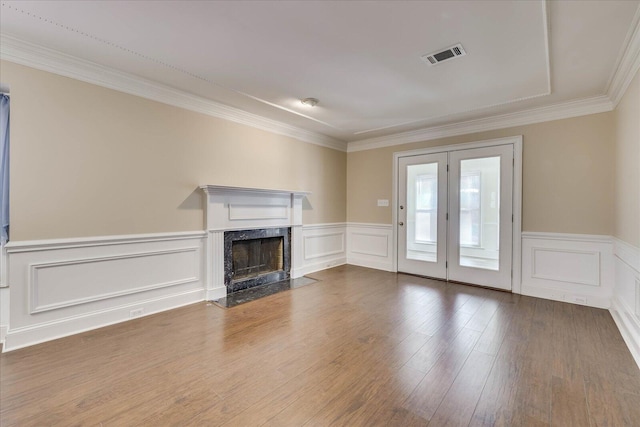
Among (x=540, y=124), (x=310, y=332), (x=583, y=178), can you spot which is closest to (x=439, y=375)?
(x=310, y=332)

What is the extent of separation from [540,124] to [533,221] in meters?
1.38

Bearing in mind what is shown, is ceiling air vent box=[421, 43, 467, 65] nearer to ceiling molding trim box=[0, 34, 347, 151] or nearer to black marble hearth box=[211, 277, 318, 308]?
ceiling molding trim box=[0, 34, 347, 151]

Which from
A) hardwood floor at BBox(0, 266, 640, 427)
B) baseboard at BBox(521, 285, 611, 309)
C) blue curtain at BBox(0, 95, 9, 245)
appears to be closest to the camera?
hardwood floor at BBox(0, 266, 640, 427)

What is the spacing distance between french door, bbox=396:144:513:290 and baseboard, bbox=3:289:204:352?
152 inches

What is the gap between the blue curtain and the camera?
2592 millimetres

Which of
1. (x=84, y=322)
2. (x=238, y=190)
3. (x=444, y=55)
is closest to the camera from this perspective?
(x=444, y=55)

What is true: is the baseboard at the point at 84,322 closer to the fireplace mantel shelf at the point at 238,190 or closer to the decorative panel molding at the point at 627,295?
the fireplace mantel shelf at the point at 238,190

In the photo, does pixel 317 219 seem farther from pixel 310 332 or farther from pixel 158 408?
pixel 158 408

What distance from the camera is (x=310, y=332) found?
9.23ft

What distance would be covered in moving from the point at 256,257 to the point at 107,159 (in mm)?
2350

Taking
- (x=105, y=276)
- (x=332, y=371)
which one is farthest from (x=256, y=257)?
(x=332, y=371)

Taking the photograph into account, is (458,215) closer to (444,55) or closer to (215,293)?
(444,55)

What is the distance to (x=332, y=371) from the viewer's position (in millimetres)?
2158

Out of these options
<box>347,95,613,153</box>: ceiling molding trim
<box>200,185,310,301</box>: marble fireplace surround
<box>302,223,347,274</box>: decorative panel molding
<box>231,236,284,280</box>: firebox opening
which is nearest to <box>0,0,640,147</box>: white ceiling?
<box>347,95,613,153</box>: ceiling molding trim
